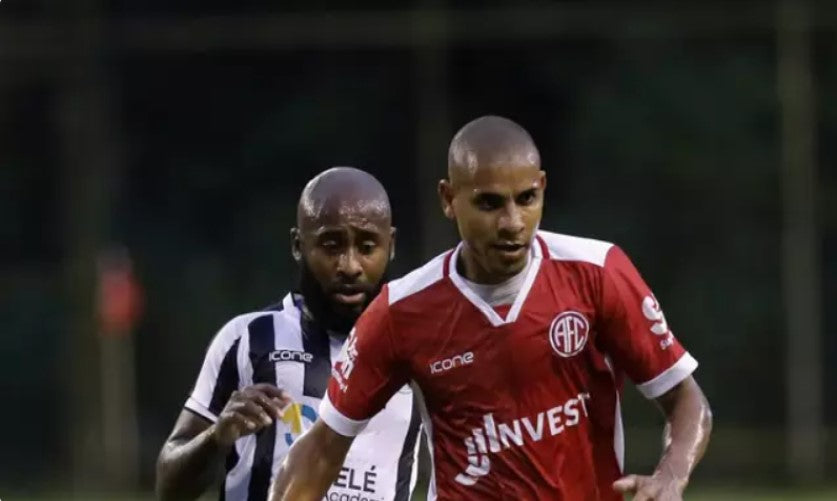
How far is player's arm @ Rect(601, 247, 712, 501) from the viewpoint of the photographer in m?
4.99

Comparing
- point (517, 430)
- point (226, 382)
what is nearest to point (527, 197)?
point (517, 430)

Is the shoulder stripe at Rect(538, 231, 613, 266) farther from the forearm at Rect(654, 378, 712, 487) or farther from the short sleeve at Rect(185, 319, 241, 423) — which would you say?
the short sleeve at Rect(185, 319, 241, 423)

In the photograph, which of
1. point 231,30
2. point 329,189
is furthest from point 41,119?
point 329,189

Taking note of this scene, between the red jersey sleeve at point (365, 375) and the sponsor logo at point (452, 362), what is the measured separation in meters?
0.11

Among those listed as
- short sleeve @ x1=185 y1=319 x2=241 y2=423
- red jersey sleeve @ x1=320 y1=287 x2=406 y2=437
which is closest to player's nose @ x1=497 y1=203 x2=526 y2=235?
red jersey sleeve @ x1=320 y1=287 x2=406 y2=437

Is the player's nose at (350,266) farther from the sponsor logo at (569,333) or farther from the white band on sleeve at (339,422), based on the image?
the sponsor logo at (569,333)

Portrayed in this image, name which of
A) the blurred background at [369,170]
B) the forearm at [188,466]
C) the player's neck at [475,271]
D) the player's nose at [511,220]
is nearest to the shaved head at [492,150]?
the player's nose at [511,220]

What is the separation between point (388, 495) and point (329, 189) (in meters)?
0.94

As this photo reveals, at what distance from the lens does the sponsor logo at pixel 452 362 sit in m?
5.14

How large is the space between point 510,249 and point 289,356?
4.02ft

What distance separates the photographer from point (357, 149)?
15469mm

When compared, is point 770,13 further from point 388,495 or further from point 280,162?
point 388,495

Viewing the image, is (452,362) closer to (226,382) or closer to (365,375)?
(365,375)

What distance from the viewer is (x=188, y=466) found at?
5.84 meters
